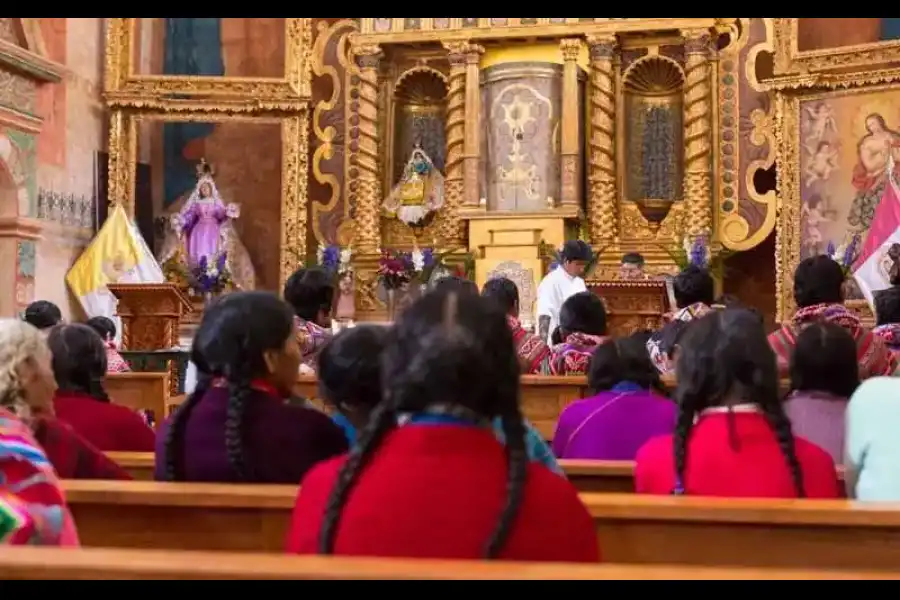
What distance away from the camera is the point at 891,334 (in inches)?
204

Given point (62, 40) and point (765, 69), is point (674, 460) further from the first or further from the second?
point (62, 40)

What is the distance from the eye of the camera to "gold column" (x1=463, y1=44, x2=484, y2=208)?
43.9 ft

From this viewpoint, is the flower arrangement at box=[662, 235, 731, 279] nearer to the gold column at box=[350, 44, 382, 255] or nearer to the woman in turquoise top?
the gold column at box=[350, 44, 382, 255]

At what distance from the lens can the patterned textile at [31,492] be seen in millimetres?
2152

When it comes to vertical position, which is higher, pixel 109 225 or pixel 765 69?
pixel 765 69

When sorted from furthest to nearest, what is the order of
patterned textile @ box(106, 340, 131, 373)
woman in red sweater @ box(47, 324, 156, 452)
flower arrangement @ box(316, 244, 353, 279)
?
flower arrangement @ box(316, 244, 353, 279)
patterned textile @ box(106, 340, 131, 373)
woman in red sweater @ box(47, 324, 156, 452)

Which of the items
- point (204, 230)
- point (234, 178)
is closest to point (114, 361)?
point (204, 230)

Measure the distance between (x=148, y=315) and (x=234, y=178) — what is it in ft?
16.6

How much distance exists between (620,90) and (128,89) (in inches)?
236

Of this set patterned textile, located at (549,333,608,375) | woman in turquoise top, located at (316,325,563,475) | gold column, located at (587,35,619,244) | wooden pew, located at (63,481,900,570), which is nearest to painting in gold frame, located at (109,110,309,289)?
gold column, located at (587,35,619,244)

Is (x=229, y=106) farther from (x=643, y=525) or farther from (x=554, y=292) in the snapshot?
(x=643, y=525)

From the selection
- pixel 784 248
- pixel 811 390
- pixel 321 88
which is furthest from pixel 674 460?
pixel 321 88

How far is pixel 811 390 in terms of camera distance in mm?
3621

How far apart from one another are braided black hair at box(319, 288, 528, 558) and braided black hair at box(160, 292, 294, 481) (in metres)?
0.98
